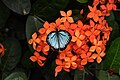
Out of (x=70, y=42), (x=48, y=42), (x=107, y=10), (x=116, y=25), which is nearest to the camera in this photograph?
(x=48, y=42)

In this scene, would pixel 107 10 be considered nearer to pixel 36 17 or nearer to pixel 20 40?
pixel 36 17

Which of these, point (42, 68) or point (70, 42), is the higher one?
point (70, 42)

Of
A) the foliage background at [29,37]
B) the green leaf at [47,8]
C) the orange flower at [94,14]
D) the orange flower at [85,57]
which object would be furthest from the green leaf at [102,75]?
the green leaf at [47,8]

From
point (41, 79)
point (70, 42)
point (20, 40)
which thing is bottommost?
point (41, 79)

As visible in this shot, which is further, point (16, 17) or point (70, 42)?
point (16, 17)

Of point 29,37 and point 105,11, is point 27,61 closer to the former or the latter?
point 29,37

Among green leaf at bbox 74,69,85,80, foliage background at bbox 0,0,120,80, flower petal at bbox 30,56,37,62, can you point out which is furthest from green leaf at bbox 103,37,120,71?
flower petal at bbox 30,56,37,62

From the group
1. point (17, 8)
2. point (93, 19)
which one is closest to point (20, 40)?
point (17, 8)

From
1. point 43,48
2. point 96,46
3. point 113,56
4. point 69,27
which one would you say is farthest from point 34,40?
point 113,56

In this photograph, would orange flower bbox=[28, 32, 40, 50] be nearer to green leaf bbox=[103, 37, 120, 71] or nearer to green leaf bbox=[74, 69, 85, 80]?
green leaf bbox=[74, 69, 85, 80]
